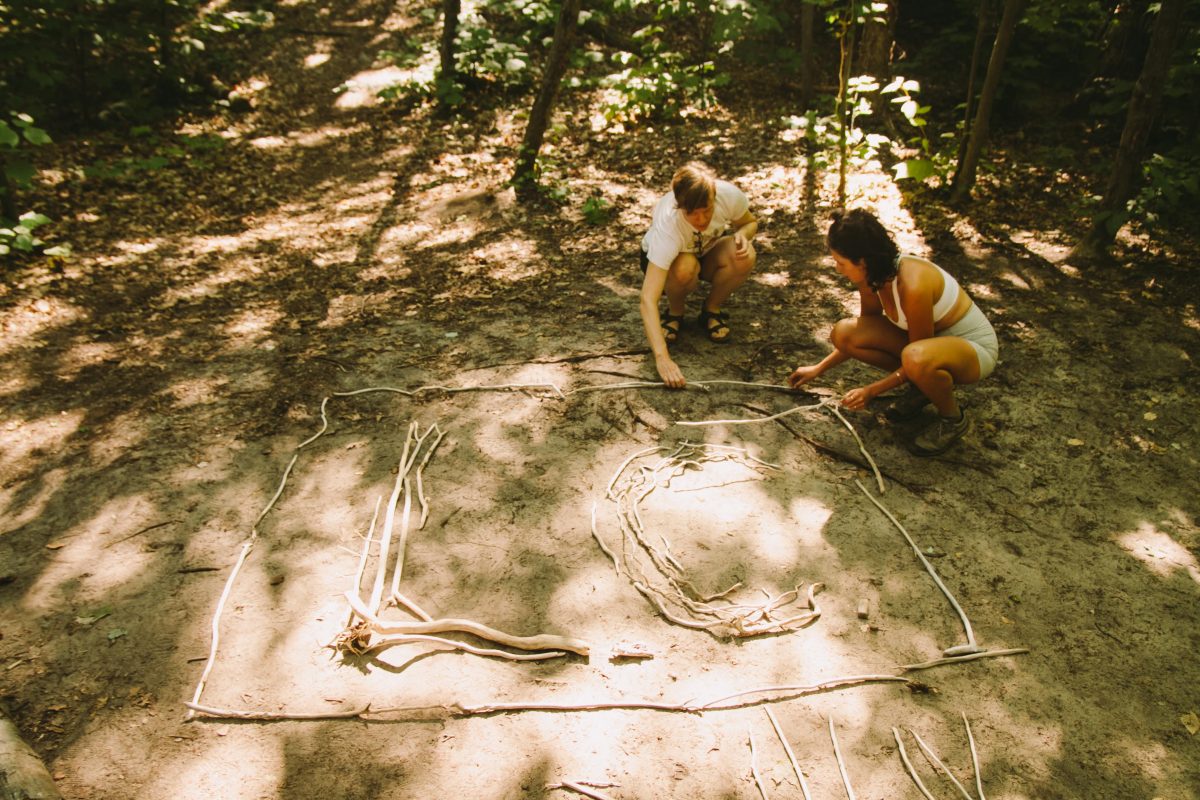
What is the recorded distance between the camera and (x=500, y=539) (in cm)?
286

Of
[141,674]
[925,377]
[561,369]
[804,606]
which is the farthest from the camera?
[561,369]

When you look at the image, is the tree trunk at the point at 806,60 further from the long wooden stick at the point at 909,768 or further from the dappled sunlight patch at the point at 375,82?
the long wooden stick at the point at 909,768

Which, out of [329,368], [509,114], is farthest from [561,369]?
[509,114]

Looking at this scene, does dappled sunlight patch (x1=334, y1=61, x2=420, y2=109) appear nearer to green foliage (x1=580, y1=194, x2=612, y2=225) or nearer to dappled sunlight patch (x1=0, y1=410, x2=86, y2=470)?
green foliage (x1=580, y1=194, x2=612, y2=225)

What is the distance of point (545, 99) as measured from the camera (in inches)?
231

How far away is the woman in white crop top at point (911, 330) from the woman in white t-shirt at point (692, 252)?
725mm

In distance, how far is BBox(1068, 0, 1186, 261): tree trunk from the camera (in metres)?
4.22

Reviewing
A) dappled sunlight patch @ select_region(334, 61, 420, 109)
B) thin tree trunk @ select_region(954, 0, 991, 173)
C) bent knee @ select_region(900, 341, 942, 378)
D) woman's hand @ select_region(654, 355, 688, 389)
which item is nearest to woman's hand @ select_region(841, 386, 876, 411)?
bent knee @ select_region(900, 341, 942, 378)

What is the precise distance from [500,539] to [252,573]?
954 millimetres

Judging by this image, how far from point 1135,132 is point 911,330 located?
2.84m

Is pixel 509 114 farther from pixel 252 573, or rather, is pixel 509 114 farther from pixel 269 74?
pixel 252 573

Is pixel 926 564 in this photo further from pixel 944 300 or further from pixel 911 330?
pixel 944 300

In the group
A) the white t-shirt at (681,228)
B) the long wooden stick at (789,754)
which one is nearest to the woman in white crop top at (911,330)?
the white t-shirt at (681,228)

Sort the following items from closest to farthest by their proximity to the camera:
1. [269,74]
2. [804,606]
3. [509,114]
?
[804,606]
[509,114]
[269,74]
